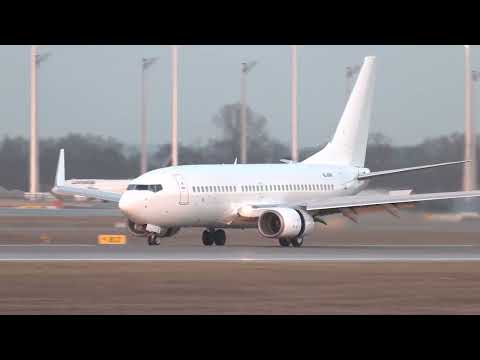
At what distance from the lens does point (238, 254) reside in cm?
4416

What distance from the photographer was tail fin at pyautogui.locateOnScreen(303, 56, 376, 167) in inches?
2389

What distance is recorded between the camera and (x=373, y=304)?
2798 cm

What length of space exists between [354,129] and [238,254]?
62.7ft

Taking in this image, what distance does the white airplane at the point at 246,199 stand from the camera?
50.9 m

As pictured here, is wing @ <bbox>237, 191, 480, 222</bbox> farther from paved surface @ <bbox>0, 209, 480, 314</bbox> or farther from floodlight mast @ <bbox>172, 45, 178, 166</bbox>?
floodlight mast @ <bbox>172, 45, 178, 166</bbox>

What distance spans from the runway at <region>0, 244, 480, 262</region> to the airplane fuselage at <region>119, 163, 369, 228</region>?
10.3ft

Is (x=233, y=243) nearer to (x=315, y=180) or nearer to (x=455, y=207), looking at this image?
(x=315, y=180)

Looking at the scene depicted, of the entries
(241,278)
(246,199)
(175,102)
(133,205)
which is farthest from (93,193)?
(175,102)

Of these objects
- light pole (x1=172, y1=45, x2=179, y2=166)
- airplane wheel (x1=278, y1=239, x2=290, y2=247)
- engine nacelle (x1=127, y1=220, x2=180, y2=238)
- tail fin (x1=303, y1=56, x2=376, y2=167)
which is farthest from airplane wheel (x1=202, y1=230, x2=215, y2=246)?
light pole (x1=172, y1=45, x2=179, y2=166)

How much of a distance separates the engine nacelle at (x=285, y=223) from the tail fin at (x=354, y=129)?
8.48 m

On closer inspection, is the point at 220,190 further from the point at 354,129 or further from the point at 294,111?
the point at 294,111

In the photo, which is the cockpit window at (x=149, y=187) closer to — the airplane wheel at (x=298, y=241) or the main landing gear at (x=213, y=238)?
the main landing gear at (x=213, y=238)
